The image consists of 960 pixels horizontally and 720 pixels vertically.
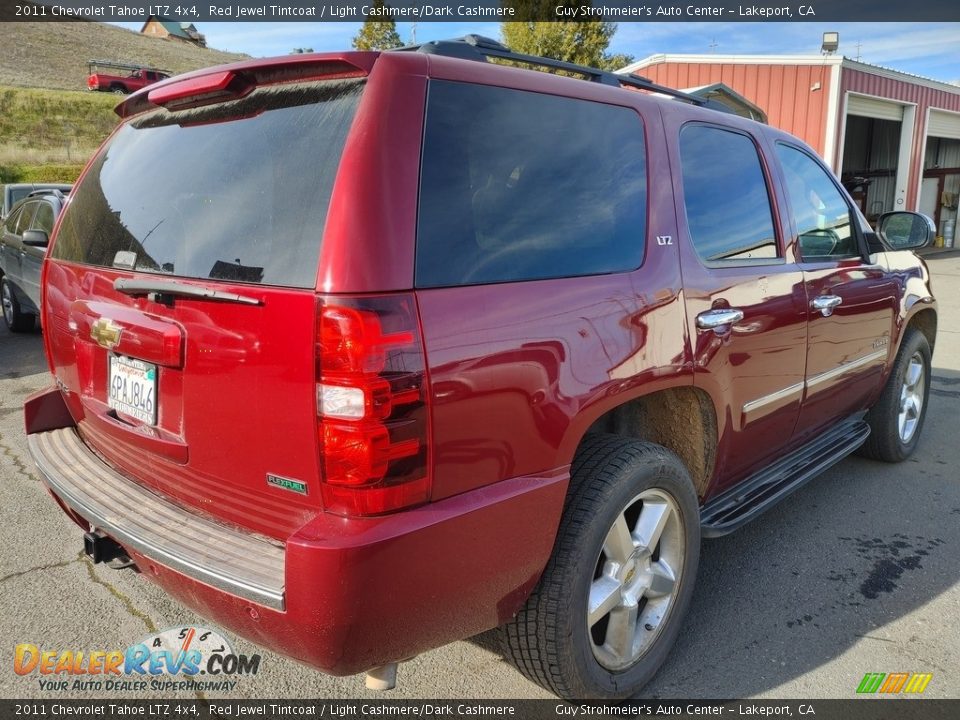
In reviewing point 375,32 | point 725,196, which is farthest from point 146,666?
point 375,32

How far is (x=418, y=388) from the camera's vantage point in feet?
5.40

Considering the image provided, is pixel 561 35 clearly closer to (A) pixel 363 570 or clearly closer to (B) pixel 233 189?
(B) pixel 233 189

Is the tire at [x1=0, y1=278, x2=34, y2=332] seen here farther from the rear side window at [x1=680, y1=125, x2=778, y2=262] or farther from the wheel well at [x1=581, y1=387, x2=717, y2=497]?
the rear side window at [x1=680, y1=125, x2=778, y2=262]

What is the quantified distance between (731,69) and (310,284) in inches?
637

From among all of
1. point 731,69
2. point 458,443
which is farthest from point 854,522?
point 731,69

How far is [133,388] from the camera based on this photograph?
84.0 inches

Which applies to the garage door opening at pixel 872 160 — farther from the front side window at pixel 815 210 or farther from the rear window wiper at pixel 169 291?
the rear window wiper at pixel 169 291

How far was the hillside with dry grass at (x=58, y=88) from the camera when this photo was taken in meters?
28.8

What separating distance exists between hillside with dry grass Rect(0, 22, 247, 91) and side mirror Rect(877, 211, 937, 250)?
1920 inches

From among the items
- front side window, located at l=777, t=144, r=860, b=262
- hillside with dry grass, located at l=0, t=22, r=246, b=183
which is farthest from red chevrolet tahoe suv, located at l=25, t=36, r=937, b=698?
hillside with dry grass, located at l=0, t=22, r=246, b=183

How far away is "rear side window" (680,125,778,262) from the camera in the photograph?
262cm

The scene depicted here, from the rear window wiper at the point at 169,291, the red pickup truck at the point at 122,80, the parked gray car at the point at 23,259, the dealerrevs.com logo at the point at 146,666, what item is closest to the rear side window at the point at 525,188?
the rear window wiper at the point at 169,291

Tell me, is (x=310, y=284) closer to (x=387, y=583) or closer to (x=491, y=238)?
(x=491, y=238)

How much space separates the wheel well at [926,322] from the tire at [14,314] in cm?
896
